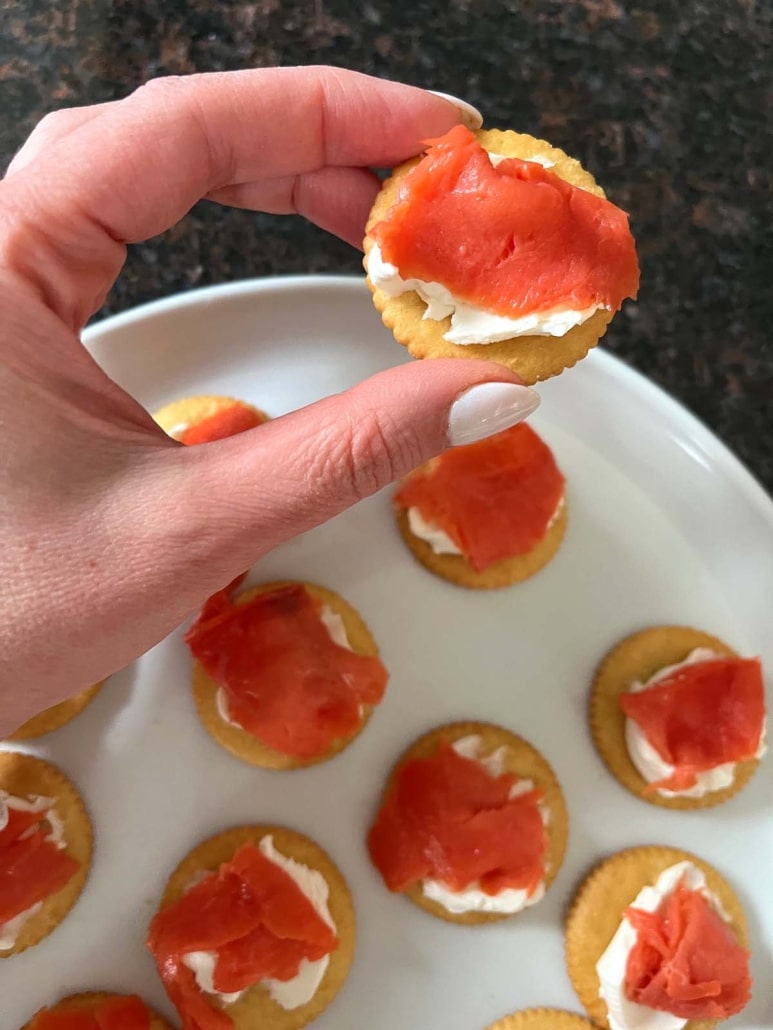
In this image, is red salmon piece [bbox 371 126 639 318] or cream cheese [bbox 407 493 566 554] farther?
cream cheese [bbox 407 493 566 554]

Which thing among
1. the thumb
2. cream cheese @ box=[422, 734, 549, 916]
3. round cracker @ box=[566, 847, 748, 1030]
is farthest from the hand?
round cracker @ box=[566, 847, 748, 1030]

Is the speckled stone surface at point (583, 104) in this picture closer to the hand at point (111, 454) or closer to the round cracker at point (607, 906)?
the hand at point (111, 454)

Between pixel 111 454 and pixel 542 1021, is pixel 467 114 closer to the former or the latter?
pixel 111 454

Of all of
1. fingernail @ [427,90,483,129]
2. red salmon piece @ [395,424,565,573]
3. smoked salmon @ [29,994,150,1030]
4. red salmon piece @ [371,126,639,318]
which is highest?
fingernail @ [427,90,483,129]

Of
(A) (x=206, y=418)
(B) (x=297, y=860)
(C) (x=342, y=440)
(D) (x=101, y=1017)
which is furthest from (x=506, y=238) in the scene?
(D) (x=101, y=1017)

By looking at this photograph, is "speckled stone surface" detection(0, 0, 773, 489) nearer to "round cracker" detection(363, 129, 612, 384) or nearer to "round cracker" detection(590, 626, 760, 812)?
"round cracker" detection(590, 626, 760, 812)

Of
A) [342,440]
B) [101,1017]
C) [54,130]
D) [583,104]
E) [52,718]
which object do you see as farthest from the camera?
[583,104]
